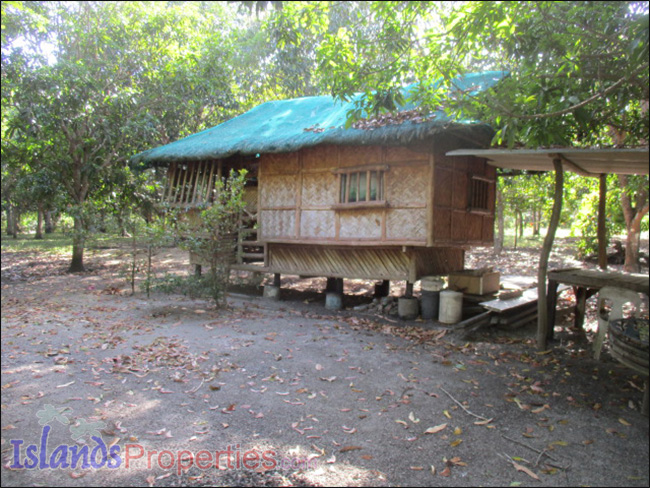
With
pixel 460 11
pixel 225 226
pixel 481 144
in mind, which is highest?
pixel 460 11

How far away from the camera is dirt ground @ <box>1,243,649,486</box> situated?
3.25 meters

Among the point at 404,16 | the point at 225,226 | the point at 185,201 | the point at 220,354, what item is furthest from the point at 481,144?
the point at 185,201

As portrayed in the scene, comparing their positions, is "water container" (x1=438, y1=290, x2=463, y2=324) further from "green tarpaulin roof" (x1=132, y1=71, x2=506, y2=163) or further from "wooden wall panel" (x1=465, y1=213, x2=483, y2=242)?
"green tarpaulin roof" (x1=132, y1=71, x2=506, y2=163)

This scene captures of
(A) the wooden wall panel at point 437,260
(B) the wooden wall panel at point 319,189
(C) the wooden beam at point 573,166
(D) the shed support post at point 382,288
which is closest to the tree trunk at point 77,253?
(B) the wooden wall panel at point 319,189

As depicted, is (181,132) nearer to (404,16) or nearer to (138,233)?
(138,233)

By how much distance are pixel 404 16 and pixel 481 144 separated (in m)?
3.71

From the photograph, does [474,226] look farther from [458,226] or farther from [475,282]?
[475,282]

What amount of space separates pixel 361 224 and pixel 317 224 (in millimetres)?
1041

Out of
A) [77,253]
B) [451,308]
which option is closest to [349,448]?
[451,308]

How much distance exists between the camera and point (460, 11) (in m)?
4.57

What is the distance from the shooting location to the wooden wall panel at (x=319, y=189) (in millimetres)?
9109

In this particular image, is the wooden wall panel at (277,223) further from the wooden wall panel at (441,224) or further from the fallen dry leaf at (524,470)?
the fallen dry leaf at (524,470)

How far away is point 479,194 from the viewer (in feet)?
32.0

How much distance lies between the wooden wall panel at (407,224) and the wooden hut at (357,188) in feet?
0.06
